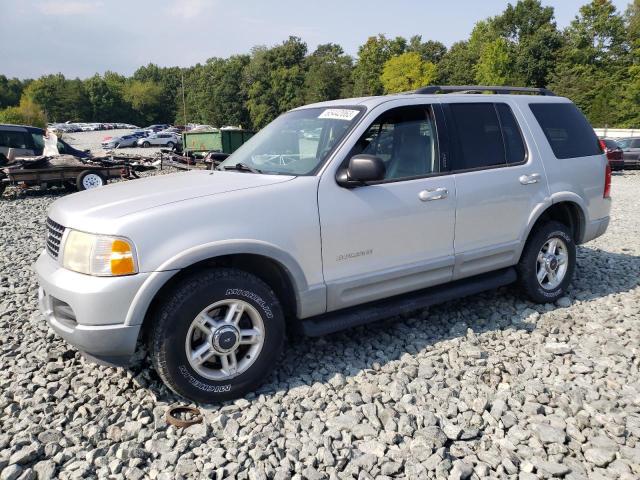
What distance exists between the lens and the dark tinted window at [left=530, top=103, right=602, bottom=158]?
5.00m

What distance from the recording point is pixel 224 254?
3250 millimetres

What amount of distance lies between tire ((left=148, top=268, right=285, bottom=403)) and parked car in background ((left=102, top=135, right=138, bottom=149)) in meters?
46.0

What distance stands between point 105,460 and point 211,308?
→ 101cm

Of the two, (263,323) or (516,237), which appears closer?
(263,323)

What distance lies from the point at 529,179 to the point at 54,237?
3.84 meters

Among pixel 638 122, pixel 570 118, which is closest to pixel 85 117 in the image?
pixel 638 122

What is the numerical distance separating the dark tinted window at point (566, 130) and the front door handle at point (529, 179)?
0.43 m

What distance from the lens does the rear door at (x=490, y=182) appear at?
14.1ft

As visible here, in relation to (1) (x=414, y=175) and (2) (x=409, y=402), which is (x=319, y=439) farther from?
(1) (x=414, y=175)

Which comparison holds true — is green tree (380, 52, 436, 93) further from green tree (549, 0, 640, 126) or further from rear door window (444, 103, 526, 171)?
rear door window (444, 103, 526, 171)

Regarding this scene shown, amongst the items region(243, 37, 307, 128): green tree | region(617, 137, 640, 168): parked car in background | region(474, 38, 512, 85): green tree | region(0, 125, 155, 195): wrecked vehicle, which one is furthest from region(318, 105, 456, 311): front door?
region(243, 37, 307, 128): green tree

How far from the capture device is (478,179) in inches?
171

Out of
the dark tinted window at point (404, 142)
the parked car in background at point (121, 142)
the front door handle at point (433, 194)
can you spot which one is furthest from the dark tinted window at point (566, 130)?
the parked car in background at point (121, 142)

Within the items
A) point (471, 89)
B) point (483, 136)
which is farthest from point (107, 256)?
point (471, 89)
